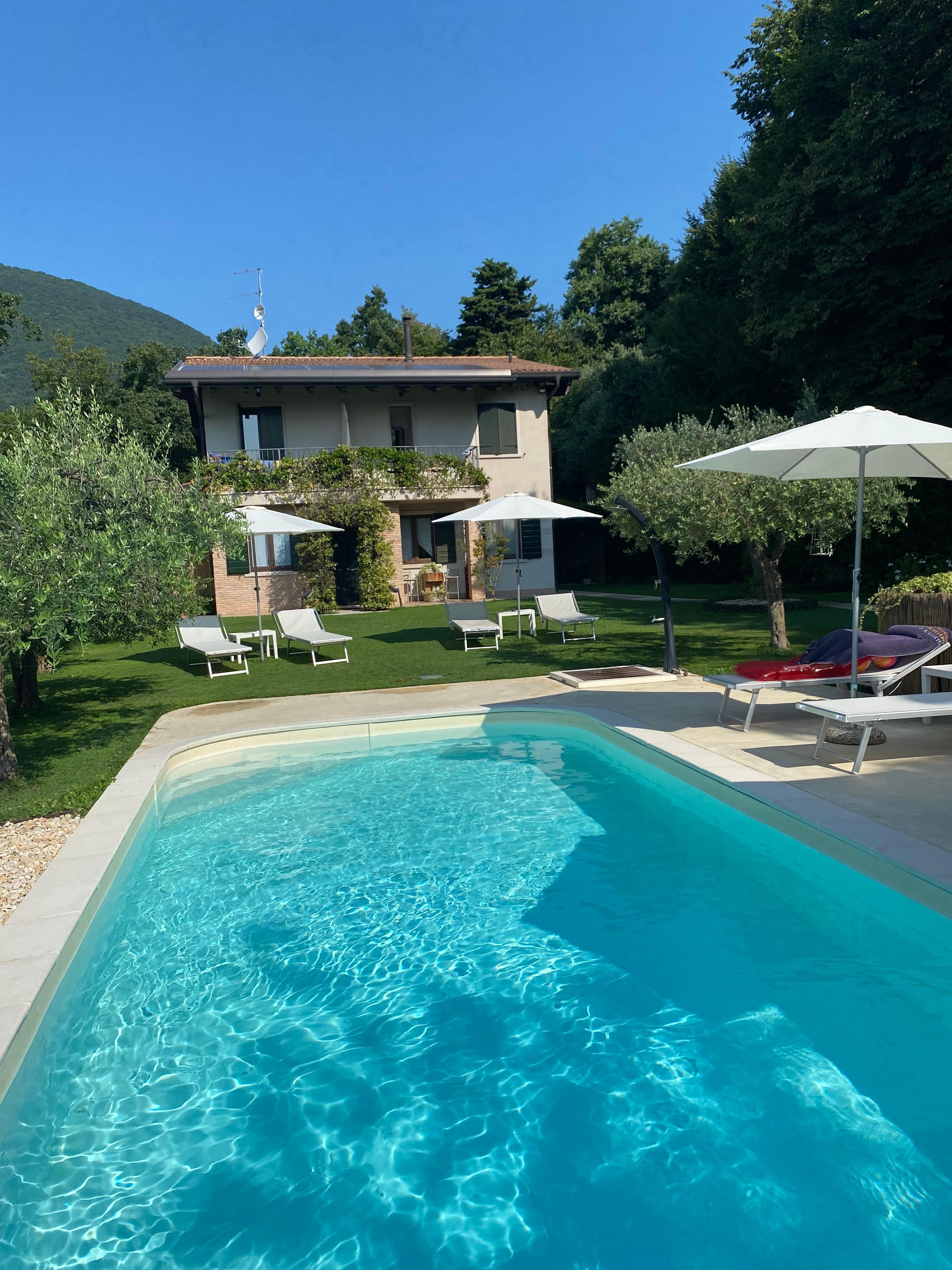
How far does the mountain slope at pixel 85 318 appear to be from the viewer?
94500 millimetres

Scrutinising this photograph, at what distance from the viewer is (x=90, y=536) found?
6.70 m

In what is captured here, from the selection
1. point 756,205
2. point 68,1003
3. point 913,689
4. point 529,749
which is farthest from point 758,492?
point 756,205

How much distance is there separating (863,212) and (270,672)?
49.4 ft

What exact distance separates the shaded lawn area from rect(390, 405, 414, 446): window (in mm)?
8710

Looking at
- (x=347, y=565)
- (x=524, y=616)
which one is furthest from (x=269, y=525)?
(x=347, y=565)

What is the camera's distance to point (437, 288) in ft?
136

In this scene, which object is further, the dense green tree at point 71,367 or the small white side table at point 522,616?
the dense green tree at point 71,367

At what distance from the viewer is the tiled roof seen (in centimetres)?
2505

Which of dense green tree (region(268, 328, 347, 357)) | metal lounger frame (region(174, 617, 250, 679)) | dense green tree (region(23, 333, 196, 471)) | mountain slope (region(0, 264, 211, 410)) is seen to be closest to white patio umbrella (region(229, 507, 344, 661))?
metal lounger frame (region(174, 617, 250, 679))

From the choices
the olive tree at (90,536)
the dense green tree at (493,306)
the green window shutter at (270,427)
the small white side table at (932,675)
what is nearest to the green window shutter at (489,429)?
the green window shutter at (270,427)

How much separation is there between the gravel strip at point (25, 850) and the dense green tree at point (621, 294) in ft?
116

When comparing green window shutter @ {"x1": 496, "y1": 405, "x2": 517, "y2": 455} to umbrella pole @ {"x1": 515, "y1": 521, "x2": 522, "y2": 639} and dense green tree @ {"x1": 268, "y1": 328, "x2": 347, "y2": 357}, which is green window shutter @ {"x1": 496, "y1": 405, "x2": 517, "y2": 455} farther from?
dense green tree @ {"x1": 268, "y1": 328, "x2": 347, "y2": 357}

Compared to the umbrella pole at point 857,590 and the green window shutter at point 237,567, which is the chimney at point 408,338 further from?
the umbrella pole at point 857,590

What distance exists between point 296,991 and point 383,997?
456 millimetres
